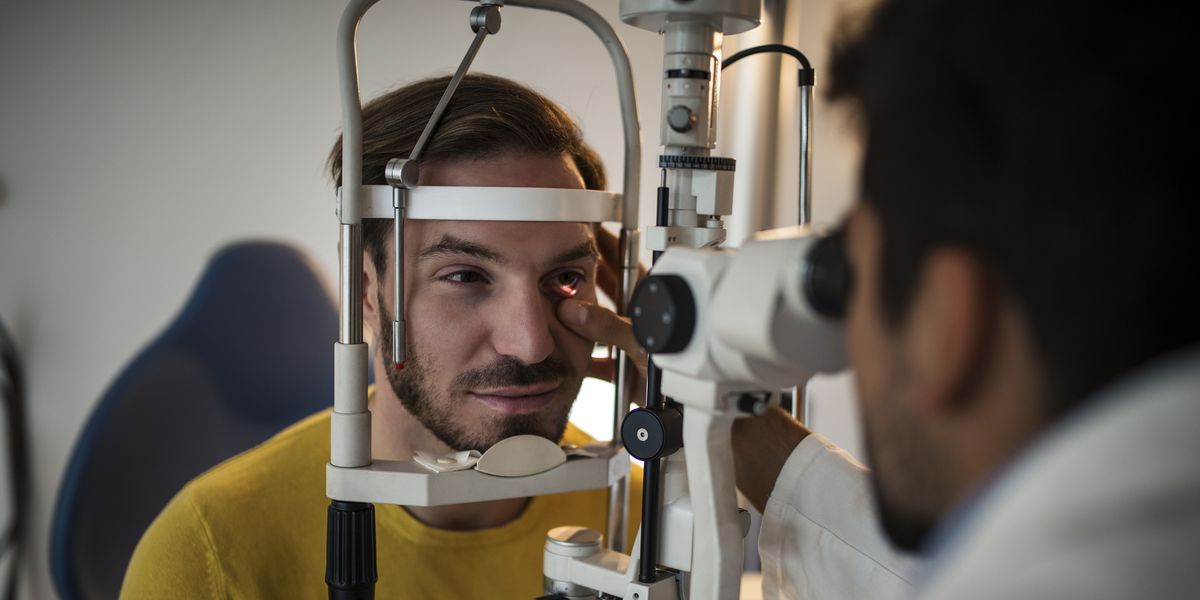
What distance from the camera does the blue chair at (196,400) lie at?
1822mm

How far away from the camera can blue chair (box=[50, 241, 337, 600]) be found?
1822 millimetres

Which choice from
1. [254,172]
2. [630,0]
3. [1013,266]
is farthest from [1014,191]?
[254,172]

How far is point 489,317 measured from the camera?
1284mm

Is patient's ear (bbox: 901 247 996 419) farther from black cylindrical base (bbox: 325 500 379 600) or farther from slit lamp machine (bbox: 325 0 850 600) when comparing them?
black cylindrical base (bbox: 325 500 379 600)

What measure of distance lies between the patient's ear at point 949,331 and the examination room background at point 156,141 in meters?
1.72

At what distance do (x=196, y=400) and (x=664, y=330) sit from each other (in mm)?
1521

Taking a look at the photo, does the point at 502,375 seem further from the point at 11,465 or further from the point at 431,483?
the point at 11,465

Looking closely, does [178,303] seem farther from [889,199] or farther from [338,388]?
[889,199]

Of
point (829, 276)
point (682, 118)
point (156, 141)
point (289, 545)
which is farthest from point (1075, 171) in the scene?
point (156, 141)

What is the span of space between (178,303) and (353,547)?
143 centimetres

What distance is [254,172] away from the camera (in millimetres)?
2328

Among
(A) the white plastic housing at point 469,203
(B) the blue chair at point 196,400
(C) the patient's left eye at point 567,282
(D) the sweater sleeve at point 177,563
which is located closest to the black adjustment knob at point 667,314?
(A) the white plastic housing at point 469,203

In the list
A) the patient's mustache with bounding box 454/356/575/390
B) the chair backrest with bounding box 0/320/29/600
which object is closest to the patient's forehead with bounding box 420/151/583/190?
the patient's mustache with bounding box 454/356/575/390

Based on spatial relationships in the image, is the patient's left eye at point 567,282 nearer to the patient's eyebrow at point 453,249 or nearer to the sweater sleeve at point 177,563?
the patient's eyebrow at point 453,249
